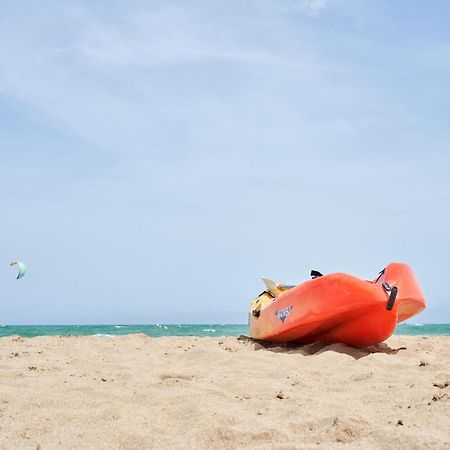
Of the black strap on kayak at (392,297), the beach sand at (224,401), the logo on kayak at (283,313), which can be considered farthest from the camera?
the logo on kayak at (283,313)

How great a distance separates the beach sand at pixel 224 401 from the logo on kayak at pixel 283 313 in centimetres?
77

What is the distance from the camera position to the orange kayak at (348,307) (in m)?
5.00

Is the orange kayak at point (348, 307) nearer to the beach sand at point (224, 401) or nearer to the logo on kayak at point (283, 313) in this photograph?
the logo on kayak at point (283, 313)

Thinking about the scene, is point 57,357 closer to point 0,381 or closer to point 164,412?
point 0,381

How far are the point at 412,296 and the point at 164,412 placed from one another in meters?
3.35

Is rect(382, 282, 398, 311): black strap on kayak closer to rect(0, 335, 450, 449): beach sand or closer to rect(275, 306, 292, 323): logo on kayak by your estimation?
rect(0, 335, 450, 449): beach sand

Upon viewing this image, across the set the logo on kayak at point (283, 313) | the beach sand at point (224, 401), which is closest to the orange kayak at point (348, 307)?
the logo on kayak at point (283, 313)

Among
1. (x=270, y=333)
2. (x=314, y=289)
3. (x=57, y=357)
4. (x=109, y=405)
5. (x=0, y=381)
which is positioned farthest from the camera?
(x=270, y=333)

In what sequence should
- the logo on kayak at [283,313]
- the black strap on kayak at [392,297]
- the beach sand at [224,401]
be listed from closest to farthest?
the beach sand at [224,401] → the black strap on kayak at [392,297] → the logo on kayak at [283,313]

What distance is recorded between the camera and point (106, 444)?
7.79 ft

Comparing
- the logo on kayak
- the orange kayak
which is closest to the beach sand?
the orange kayak

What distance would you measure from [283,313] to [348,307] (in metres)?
0.90

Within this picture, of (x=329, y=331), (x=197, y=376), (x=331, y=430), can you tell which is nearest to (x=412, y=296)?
(x=329, y=331)

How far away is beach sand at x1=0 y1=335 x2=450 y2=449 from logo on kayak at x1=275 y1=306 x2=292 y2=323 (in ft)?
2.54
